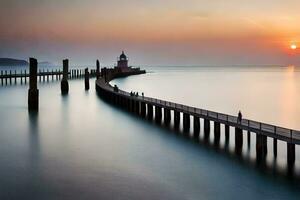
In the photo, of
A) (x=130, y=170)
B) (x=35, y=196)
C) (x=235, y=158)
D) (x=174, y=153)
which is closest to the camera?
(x=35, y=196)

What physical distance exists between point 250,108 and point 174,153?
27.2m

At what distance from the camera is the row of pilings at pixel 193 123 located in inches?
825

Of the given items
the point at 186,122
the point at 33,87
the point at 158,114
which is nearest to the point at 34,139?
the point at 158,114

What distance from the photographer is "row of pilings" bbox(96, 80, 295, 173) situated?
2095cm

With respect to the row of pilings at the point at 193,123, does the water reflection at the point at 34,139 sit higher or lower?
lower

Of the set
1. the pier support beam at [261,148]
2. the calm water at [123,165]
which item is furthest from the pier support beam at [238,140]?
the pier support beam at [261,148]

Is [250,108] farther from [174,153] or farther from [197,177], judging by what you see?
[197,177]

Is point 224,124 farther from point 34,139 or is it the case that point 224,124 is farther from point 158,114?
point 34,139

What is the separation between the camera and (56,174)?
19.4 metres

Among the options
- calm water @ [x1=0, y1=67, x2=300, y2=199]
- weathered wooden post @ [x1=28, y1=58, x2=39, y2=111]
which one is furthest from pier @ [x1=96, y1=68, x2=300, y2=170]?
weathered wooden post @ [x1=28, y1=58, x2=39, y2=111]

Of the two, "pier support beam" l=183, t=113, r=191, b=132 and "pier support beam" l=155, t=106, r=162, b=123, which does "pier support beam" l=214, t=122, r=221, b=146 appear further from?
"pier support beam" l=155, t=106, r=162, b=123

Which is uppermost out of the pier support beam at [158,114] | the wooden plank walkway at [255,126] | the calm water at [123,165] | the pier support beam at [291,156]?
the wooden plank walkway at [255,126]

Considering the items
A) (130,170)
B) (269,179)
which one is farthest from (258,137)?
(130,170)

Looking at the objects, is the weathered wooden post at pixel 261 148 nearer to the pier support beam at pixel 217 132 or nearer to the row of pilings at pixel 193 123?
the row of pilings at pixel 193 123
